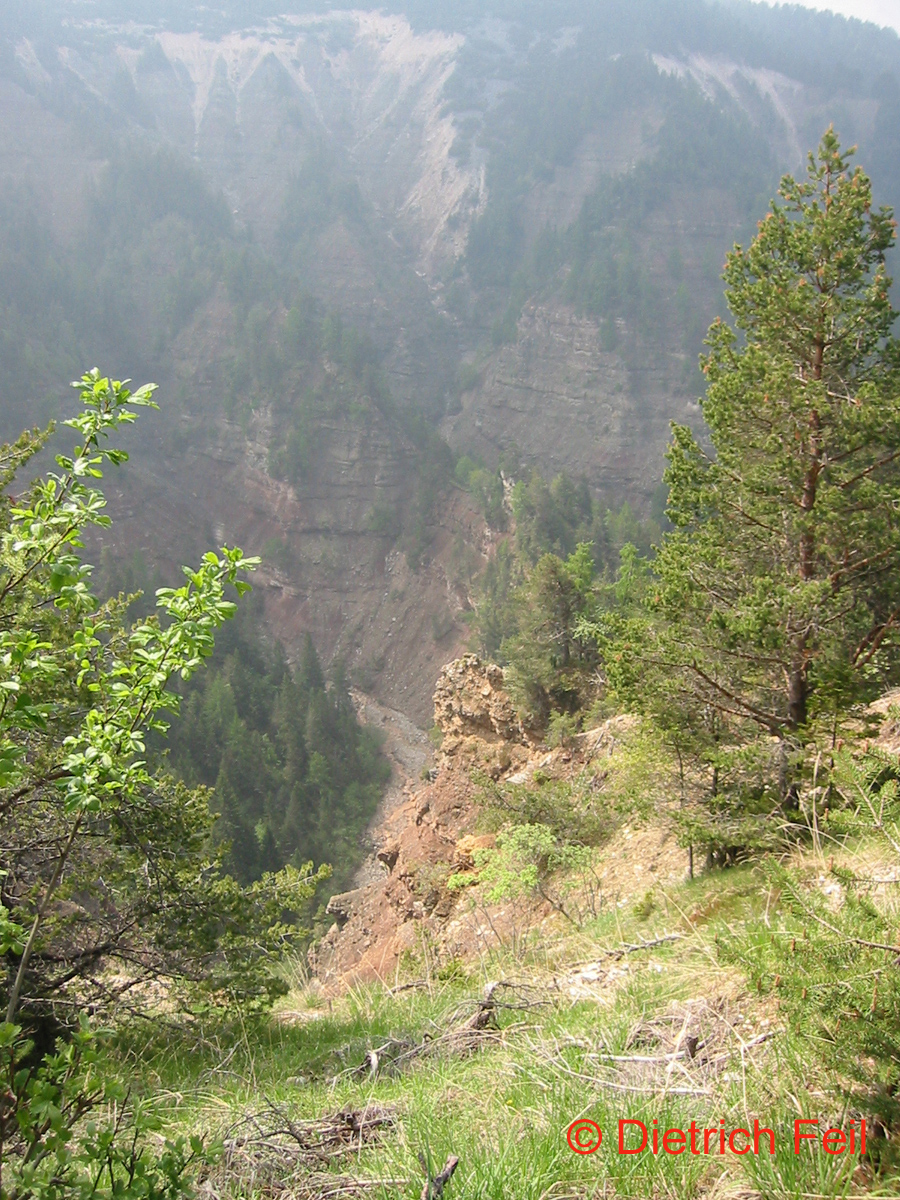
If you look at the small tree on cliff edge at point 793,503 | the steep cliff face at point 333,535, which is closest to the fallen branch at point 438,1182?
the small tree on cliff edge at point 793,503

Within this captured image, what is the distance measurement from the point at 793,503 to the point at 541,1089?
21.6ft

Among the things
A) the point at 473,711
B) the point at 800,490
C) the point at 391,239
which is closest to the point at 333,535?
the point at 473,711

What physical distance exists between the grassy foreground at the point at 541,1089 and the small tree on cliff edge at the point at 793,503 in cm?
311

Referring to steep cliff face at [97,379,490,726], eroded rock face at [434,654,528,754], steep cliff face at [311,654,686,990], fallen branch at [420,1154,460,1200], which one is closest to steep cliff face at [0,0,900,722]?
steep cliff face at [97,379,490,726]

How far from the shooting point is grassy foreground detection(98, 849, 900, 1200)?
2355 millimetres

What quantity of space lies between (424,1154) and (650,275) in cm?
10590

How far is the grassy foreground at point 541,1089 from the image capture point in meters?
2.36

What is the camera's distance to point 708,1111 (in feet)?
8.61

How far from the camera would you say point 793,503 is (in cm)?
788

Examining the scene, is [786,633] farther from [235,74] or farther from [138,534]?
[235,74]

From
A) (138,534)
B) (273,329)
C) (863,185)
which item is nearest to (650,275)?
(273,329)

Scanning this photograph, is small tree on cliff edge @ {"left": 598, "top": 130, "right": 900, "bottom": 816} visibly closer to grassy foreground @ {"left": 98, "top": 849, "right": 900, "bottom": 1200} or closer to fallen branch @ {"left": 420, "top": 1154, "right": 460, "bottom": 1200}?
grassy foreground @ {"left": 98, "top": 849, "right": 900, "bottom": 1200}

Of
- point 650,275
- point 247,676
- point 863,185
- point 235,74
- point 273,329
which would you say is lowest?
point 247,676

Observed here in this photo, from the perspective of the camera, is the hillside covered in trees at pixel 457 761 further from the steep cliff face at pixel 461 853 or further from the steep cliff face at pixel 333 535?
the steep cliff face at pixel 333 535
